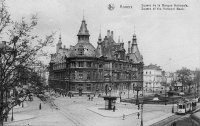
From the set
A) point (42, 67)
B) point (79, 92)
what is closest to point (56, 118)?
point (42, 67)

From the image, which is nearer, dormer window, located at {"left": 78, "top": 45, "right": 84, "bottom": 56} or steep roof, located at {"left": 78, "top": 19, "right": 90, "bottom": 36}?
dormer window, located at {"left": 78, "top": 45, "right": 84, "bottom": 56}

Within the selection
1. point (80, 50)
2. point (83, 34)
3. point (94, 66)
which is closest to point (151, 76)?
point (94, 66)

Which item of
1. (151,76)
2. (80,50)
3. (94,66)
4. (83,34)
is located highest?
(83,34)

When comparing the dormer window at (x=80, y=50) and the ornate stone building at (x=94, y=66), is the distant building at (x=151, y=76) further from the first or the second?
the dormer window at (x=80, y=50)

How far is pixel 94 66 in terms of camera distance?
255ft

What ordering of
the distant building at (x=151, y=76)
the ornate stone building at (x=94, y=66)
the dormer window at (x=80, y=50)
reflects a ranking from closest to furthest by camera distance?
the dormer window at (x=80, y=50) → the ornate stone building at (x=94, y=66) → the distant building at (x=151, y=76)

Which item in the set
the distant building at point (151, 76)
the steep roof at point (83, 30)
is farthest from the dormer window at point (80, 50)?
the distant building at point (151, 76)

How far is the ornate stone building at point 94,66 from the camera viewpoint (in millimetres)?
76000

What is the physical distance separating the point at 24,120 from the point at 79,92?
40579 mm

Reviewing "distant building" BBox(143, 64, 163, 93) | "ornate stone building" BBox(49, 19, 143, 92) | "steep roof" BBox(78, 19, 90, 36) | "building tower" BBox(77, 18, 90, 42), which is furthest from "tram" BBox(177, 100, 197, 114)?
"distant building" BBox(143, 64, 163, 93)

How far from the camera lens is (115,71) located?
89375mm

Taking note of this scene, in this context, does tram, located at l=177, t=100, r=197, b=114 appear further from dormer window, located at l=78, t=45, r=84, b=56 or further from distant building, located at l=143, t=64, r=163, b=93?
distant building, located at l=143, t=64, r=163, b=93

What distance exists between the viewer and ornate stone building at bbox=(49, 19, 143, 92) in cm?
7600

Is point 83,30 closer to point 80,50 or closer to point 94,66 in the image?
point 80,50
